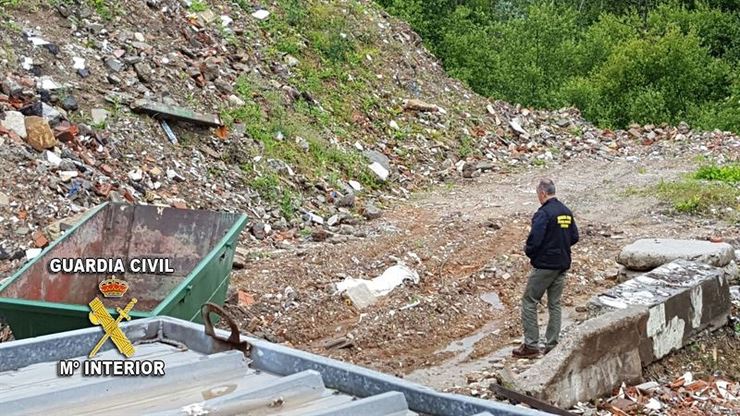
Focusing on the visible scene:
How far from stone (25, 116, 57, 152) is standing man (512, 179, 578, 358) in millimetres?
5946

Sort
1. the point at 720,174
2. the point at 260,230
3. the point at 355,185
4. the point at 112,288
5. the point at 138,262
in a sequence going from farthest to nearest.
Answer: the point at 720,174, the point at 355,185, the point at 260,230, the point at 138,262, the point at 112,288

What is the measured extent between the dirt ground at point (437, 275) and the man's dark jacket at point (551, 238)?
0.98 meters

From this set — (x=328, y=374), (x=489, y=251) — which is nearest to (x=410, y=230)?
(x=489, y=251)

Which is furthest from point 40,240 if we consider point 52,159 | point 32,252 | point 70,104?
point 70,104

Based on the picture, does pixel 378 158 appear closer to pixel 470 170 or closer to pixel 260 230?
pixel 470 170

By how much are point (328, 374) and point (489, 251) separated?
7.57 meters

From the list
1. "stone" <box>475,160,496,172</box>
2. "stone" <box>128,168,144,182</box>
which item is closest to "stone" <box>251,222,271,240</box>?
"stone" <box>128,168,144,182</box>

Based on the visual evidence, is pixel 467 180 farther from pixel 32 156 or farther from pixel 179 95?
pixel 32 156

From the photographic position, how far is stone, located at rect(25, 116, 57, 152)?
33.9ft

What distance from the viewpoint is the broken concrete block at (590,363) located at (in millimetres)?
6078

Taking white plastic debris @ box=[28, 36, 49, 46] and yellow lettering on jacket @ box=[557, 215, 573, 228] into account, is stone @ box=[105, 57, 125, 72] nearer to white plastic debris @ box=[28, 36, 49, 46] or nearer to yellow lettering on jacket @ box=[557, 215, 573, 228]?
white plastic debris @ box=[28, 36, 49, 46]

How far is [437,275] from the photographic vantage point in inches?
384

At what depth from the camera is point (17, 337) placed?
585 centimetres

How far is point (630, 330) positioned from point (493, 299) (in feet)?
7.77
